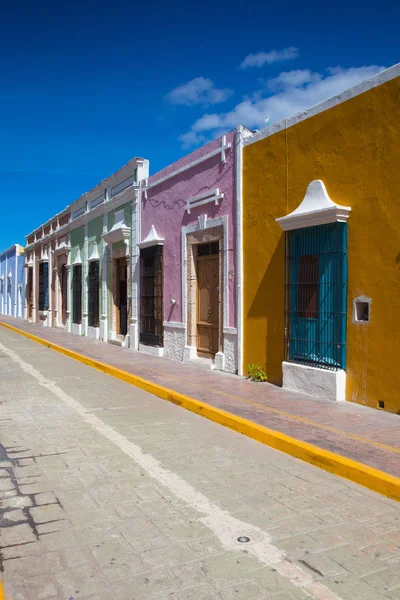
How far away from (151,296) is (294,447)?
8832mm

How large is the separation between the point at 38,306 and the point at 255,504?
26.9m

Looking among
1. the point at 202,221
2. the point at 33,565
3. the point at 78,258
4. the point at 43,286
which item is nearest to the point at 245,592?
the point at 33,565

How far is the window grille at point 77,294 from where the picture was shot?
20703 mm

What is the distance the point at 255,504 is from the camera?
3900mm

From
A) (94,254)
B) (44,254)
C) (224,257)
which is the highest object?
(44,254)

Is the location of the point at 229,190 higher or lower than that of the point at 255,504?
higher

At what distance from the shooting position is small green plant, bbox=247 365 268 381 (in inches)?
350

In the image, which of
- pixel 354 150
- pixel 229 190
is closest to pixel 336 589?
pixel 354 150

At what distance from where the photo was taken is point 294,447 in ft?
16.9

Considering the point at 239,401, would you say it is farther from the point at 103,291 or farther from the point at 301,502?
the point at 103,291

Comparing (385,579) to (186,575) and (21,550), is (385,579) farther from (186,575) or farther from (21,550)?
(21,550)

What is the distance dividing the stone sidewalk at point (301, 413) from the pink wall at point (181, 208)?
1.56 metres

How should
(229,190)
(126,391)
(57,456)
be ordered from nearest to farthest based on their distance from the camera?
(57,456), (126,391), (229,190)

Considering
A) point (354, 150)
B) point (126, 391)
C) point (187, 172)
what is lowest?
point (126, 391)
